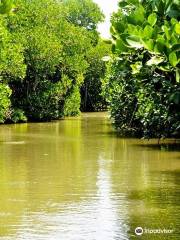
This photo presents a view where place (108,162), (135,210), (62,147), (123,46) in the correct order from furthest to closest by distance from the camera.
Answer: (62,147) → (108,162) → (135,210) → (123,46)

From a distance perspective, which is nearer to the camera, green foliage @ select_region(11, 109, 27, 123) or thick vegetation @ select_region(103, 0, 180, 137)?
thick vegetation @ select_region(103, 0, 180, 137)

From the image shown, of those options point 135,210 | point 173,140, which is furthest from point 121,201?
point 173,140

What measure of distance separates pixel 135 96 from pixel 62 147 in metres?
4.70

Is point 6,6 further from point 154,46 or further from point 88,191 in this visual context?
point 88,191

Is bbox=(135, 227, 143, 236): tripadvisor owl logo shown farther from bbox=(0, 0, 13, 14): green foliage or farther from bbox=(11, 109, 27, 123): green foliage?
bbox=(11, 109, 27, 123): green foliage

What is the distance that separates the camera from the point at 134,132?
24.5 meters

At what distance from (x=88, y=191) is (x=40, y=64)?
917 inches

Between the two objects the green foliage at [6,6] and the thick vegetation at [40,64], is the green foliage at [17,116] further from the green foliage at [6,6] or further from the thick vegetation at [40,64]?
the green foliage at [6,6]

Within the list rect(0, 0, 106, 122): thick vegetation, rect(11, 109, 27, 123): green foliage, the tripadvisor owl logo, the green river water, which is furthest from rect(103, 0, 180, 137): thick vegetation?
rect(11, 109, 27, 123): green foliage

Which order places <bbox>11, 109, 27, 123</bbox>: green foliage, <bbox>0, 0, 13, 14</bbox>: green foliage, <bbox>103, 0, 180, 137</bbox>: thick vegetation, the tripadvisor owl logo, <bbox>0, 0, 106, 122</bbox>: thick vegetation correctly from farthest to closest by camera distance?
<bbox>11, 109, 27, 123</bbox>: green foliage
<bbox>0, 0, 106, 122</bbox>: thick vegetation
the tripadvisor owl logo
<bbox>103, 0, 180, 137</bbox>: thick vegetation
<bbox>0, 0, 13, 14</bbox>: green foliage

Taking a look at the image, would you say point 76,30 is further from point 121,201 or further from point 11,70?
point 121,201

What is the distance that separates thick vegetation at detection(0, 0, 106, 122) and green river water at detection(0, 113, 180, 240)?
11.3m

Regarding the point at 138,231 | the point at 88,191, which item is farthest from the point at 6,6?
the point at 88,191

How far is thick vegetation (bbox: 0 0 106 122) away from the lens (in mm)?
31781
